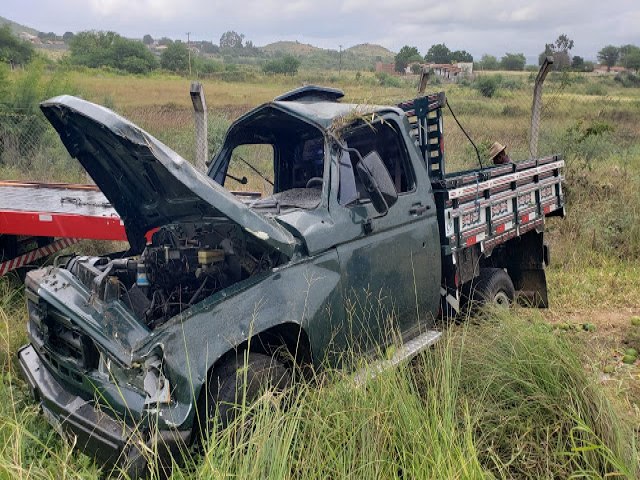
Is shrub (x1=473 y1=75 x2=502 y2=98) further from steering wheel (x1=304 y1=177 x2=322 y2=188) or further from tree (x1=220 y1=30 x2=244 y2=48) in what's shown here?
tree (x1=220 y1=30 x2=244 y2=48)

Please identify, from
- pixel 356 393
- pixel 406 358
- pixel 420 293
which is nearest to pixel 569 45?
pixel 420 293

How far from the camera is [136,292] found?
3984 millimetres

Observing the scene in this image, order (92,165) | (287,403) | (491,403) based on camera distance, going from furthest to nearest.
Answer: (92,165)
(491,403)
(287,403)

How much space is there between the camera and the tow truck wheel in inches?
126

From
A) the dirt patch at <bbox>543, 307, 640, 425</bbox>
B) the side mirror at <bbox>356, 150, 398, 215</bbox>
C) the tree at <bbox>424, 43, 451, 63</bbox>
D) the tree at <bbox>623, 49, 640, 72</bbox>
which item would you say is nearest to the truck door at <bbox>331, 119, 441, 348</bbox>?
the side mirror at <bbox>356, 150, 398, 215</bbox>

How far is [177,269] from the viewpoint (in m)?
4.09

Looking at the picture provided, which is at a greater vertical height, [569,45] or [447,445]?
[569,45]

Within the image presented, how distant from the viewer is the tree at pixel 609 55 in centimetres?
5325

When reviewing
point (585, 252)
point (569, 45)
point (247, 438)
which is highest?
point (569, 45)

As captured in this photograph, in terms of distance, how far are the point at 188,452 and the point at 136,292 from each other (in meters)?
1.30

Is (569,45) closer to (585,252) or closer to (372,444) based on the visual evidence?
(585,252)

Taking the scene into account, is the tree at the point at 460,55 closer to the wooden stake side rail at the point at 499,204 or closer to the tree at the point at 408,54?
the tree at the point at 408,54

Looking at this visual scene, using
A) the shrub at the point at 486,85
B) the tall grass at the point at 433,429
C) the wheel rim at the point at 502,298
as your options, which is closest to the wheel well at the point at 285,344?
the tall grass at the point at 433,429

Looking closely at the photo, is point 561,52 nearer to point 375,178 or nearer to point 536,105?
point 536,105
